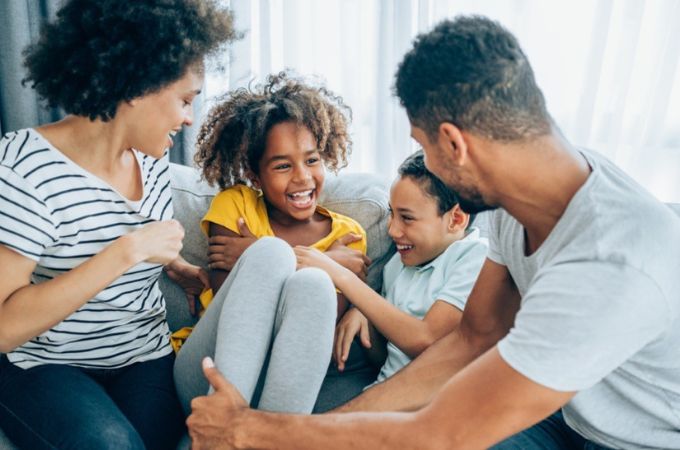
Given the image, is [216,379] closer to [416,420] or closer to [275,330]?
[275,330]

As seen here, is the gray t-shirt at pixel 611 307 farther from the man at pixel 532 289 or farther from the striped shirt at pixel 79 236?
the striped shirt at pixel 79 236

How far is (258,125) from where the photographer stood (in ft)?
5.44

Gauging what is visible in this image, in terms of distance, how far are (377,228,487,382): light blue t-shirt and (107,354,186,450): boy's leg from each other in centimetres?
49

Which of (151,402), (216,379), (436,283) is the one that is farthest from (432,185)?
(151,402)

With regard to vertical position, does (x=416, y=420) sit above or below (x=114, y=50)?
below

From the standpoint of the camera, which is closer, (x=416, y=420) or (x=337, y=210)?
(x=416, y=420)

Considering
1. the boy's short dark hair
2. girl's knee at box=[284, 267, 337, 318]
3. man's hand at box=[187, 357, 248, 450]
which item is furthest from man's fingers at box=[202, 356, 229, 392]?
the boy's short dark hair

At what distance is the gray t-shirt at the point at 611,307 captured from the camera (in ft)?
2.85

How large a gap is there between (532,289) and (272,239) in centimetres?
59

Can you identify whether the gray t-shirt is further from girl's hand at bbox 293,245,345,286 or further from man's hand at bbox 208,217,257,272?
man's hand at bbox 208,217,257,272

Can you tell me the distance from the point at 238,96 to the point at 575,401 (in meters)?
1.18

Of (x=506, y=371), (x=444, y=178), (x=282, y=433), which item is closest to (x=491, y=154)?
(x=444, y=178)

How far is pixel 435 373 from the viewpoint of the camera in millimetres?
1329

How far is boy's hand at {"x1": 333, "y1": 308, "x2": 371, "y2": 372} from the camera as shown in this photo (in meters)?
1.54
